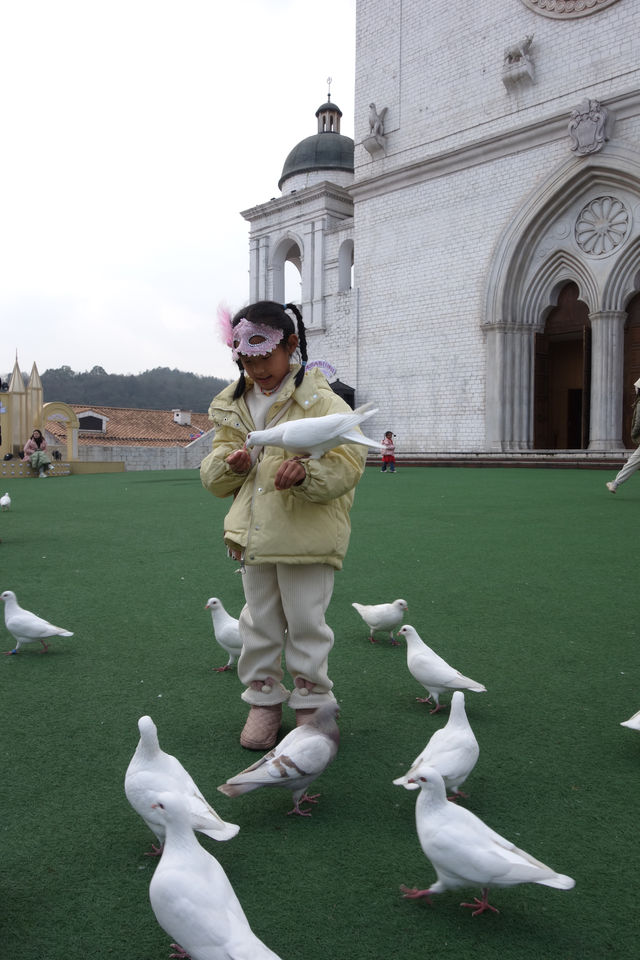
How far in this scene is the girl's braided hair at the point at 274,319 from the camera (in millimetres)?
2709

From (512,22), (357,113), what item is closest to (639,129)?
(512,22)

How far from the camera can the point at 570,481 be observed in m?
13.6

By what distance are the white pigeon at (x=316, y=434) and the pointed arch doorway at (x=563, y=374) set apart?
63.7 feet

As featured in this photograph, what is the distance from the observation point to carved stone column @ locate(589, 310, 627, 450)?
63.6ft

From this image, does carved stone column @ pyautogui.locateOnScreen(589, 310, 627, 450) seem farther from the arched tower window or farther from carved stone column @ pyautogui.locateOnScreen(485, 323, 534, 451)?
the arched tower window

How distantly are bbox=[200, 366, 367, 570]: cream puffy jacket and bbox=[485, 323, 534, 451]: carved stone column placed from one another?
61.9ft

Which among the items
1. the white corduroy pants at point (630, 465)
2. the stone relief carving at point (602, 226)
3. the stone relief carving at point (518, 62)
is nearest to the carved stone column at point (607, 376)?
the stone relief carving at point (602, 226)

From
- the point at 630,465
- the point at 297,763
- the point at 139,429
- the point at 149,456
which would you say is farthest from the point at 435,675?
the point at 139,429

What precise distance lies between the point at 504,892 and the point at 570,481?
12.6 metres

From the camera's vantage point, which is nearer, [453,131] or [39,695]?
[39,695]

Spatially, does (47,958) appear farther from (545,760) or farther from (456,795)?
(545,760)

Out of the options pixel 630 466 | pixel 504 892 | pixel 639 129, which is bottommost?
pixel 504 892

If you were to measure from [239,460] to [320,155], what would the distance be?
30792 millimetres

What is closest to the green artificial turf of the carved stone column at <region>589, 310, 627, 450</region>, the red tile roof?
the carved stone column at <region>589, 310, 627, 450</region>
